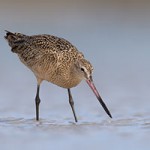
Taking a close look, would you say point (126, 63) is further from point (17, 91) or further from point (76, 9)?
point (76, 9)

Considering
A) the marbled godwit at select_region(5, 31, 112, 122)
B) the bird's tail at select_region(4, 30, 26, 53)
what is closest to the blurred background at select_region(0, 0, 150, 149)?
the marbled godwit at select_region(5, 31, 112, 122)

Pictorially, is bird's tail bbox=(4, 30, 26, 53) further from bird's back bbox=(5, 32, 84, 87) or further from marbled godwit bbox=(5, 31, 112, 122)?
marbled godwit bbox=(5, 31, 112, 122)

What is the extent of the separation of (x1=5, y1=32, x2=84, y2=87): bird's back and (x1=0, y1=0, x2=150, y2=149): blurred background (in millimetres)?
546

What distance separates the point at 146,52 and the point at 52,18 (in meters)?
5.25

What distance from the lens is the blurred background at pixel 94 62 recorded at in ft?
35.5

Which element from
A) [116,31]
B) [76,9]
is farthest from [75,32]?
[76,9]

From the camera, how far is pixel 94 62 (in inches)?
598

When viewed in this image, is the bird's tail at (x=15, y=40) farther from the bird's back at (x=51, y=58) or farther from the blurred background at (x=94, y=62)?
the blurred background at (x=94, y=62)

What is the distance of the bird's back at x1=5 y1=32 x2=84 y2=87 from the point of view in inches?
419

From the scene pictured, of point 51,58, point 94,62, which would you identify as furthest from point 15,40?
point 94,62

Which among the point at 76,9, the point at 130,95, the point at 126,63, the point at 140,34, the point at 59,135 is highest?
the point at 76,9

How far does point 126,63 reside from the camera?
14969 mm

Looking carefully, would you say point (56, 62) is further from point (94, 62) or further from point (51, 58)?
point (94, 62)

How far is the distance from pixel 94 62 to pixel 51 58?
4.56m
